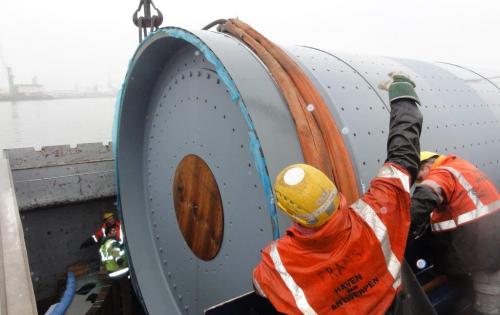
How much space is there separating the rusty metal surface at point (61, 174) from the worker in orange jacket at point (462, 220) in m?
3.19

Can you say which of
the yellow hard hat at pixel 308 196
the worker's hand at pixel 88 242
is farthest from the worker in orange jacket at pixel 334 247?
the worker's hand at pixel 88 242

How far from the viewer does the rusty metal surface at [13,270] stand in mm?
1233

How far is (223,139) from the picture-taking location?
2.24 metres

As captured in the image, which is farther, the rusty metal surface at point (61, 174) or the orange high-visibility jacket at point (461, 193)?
the rusty metal surface at point (61, 174)

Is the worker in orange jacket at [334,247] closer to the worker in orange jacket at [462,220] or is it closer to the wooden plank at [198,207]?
the worker in orange jacket at [462,220]

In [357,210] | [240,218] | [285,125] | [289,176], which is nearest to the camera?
[289,176]

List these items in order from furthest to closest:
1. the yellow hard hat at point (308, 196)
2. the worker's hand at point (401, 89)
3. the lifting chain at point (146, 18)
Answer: the lifting chain at point (146, 18) < the worker's hand at point (401, 89) < the yellow hard hat at point (308, 196)

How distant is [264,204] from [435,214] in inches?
38.8

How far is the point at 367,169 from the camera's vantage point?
5.70 feet

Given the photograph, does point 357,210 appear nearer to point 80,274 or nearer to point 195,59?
point 195,59

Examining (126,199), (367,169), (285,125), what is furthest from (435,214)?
(126,199)

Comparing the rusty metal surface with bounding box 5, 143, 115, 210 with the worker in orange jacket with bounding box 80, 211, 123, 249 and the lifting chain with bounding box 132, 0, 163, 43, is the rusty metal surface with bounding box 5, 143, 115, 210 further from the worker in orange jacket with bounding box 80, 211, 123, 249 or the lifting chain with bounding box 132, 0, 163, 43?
the lifting chain with bounding box 132, 0, 163, 43

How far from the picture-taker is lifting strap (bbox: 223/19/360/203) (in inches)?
62.7

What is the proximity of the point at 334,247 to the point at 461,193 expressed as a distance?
1.04 meters
